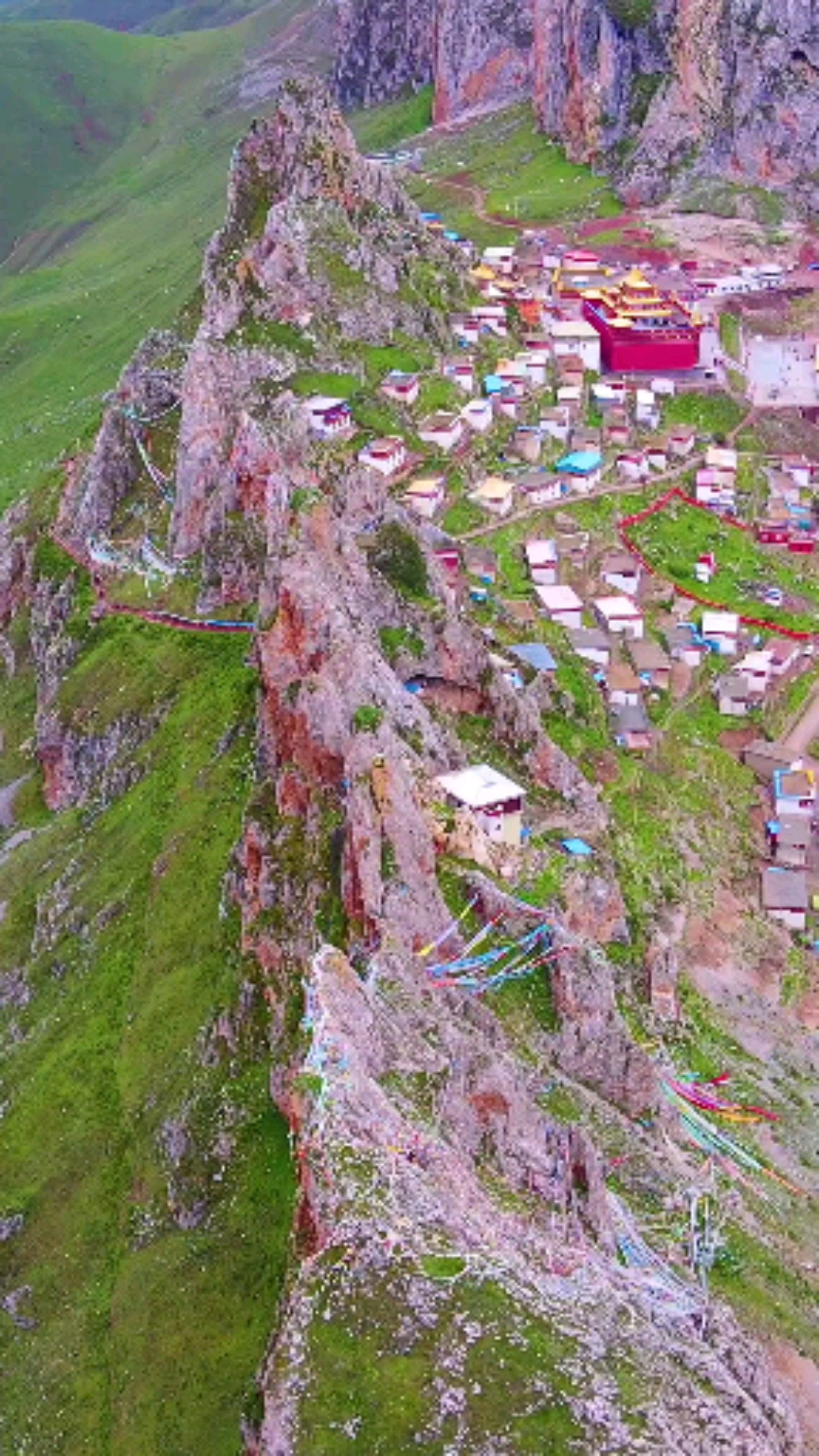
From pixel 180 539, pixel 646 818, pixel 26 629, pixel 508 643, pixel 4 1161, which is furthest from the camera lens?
pixel 26 629

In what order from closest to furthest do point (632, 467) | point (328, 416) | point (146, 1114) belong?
1. point (146, 1114)
2. point (328, 416)
3. point (632, 467)

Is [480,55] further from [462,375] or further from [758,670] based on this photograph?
[758,670]

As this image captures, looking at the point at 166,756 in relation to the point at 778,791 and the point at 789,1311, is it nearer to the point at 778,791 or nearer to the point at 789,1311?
the point at 778,791

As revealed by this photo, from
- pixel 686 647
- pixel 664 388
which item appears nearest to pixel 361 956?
pixel 686 647

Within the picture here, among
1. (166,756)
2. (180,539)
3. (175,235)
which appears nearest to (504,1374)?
(166,756)

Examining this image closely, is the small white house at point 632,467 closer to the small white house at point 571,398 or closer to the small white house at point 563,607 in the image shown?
the small white house at point 571,398

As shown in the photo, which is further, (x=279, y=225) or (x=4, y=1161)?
(x=279, y=225)
